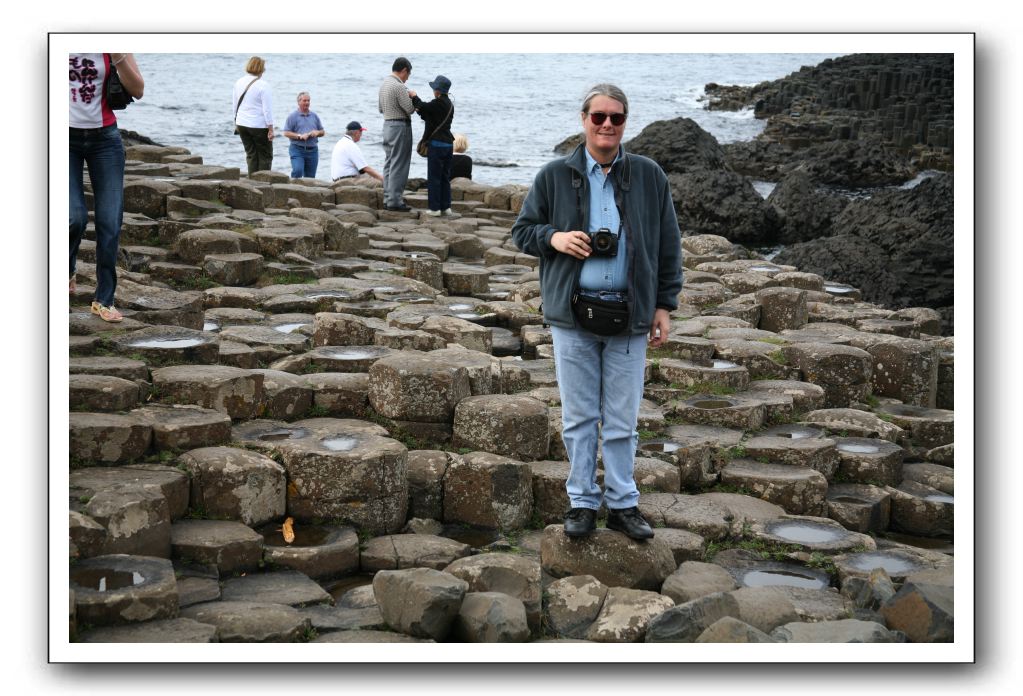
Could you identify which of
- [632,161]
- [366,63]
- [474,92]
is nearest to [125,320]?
[366,63]

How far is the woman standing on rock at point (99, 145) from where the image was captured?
6148 mm

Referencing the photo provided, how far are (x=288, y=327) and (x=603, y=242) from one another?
5286 mm

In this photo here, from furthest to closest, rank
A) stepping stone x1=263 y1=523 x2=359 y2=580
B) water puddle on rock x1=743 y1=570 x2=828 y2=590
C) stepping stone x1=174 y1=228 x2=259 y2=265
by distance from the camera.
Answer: stepping stone x1=174 y1=228 x2=259 y2=265 → water puddle on rock x1=743 y1=570 x2=828 y2=590 → stepping stone x1=263 y1=523 x2=359 y2=580

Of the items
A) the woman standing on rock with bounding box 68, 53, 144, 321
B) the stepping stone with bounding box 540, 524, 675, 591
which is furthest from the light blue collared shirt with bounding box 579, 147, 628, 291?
the woman standing on rock with bounding box 68, 53, 144, 321

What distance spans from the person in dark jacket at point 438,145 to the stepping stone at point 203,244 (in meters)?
2.98

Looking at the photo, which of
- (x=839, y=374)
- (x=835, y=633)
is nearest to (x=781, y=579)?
(x=835, y=633)

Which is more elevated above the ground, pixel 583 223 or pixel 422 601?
pixel 583 223

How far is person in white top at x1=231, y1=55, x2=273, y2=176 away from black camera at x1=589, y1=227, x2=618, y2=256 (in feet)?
31.6

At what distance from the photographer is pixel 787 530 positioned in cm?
675

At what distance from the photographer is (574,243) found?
466 centimetres

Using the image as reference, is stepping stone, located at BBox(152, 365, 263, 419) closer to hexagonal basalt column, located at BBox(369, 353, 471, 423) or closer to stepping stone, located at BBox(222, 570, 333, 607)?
hexagonal basalt column, located at BBox(369, 353, 471, 423)

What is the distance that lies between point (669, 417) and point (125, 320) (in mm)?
3823

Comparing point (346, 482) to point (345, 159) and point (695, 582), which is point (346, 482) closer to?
point (695, 582)

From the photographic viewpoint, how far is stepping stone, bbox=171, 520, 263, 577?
556 cm
